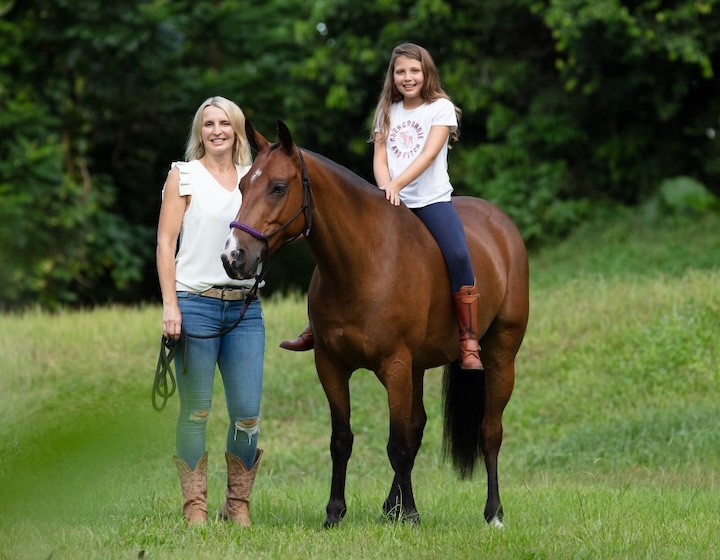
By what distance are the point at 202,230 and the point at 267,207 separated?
0.53m

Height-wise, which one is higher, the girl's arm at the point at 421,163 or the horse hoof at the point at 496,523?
the girl's arm at the point at 421,163

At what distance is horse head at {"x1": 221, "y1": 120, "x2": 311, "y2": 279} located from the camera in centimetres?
417

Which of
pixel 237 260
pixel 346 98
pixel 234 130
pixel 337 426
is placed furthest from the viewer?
pixel 346 98

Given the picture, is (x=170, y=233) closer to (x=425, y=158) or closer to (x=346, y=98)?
(x=425, y=158)

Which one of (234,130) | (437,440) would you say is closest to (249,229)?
(234,130)

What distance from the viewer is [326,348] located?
496cm

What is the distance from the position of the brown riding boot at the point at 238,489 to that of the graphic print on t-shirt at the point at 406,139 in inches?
68.6

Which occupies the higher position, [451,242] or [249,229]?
[249,229]

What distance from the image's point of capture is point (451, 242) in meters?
5.04

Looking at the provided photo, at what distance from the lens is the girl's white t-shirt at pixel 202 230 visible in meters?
4.74

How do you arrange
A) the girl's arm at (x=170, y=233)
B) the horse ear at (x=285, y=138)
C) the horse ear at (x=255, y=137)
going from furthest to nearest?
1. the girl's arm at (x=170, y=233)
2. the horse ear at (x=255, y=137)
3. the horse ear at (x=285, y=138)

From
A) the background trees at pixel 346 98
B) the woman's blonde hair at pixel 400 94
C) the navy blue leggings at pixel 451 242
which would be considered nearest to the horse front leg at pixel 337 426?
the navy blue leggings at pixel 451 242

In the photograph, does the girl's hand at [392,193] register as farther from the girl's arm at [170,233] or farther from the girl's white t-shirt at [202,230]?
the girl's arm at [170,233]

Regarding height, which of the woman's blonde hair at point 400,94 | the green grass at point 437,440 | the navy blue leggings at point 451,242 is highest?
the woman's blonde hair at point 400,94
